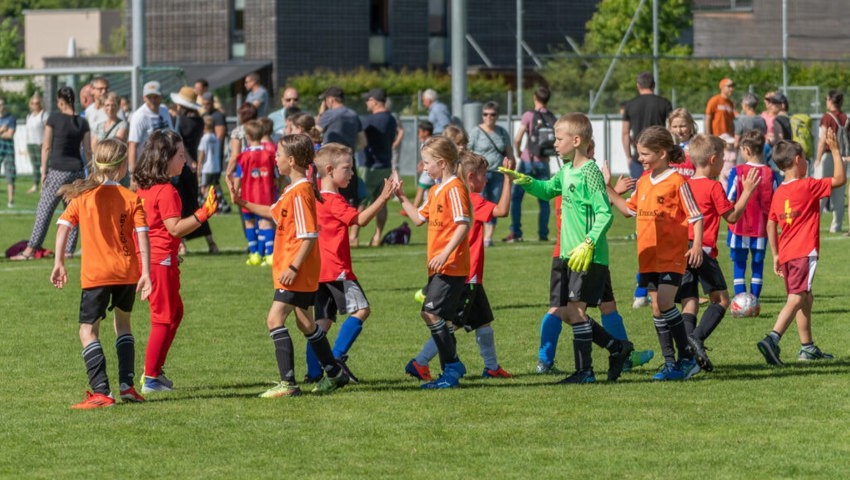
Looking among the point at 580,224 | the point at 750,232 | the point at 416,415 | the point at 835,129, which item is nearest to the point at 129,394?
the point at 416,415

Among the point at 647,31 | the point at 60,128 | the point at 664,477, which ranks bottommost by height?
the point at 664,477

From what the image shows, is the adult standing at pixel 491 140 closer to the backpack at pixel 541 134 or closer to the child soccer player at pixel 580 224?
the backpack at pixel 541 134

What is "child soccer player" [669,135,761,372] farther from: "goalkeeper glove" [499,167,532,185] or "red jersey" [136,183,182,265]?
"red jersey" [136,183,182,265]

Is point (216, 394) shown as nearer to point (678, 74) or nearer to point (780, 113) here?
point (780, 113)

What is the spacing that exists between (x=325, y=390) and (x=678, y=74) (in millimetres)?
39093

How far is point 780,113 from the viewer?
21.2 metres

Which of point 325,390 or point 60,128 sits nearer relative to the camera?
point 325,390

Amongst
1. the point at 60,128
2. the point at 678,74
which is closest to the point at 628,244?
the point at 60,128

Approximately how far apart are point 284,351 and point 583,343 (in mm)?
1785

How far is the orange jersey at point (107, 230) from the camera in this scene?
898 cm

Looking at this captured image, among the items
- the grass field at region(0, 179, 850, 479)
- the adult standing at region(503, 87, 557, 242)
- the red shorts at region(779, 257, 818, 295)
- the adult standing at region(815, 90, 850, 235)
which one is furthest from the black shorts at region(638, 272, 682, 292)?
the adult standing at region(815, 90, 850, 235)

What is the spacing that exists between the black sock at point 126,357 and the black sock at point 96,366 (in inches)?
5.8

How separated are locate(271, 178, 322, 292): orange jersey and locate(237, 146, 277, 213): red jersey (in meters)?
8.45

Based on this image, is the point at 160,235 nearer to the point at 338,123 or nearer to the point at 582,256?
the point at 582,256
